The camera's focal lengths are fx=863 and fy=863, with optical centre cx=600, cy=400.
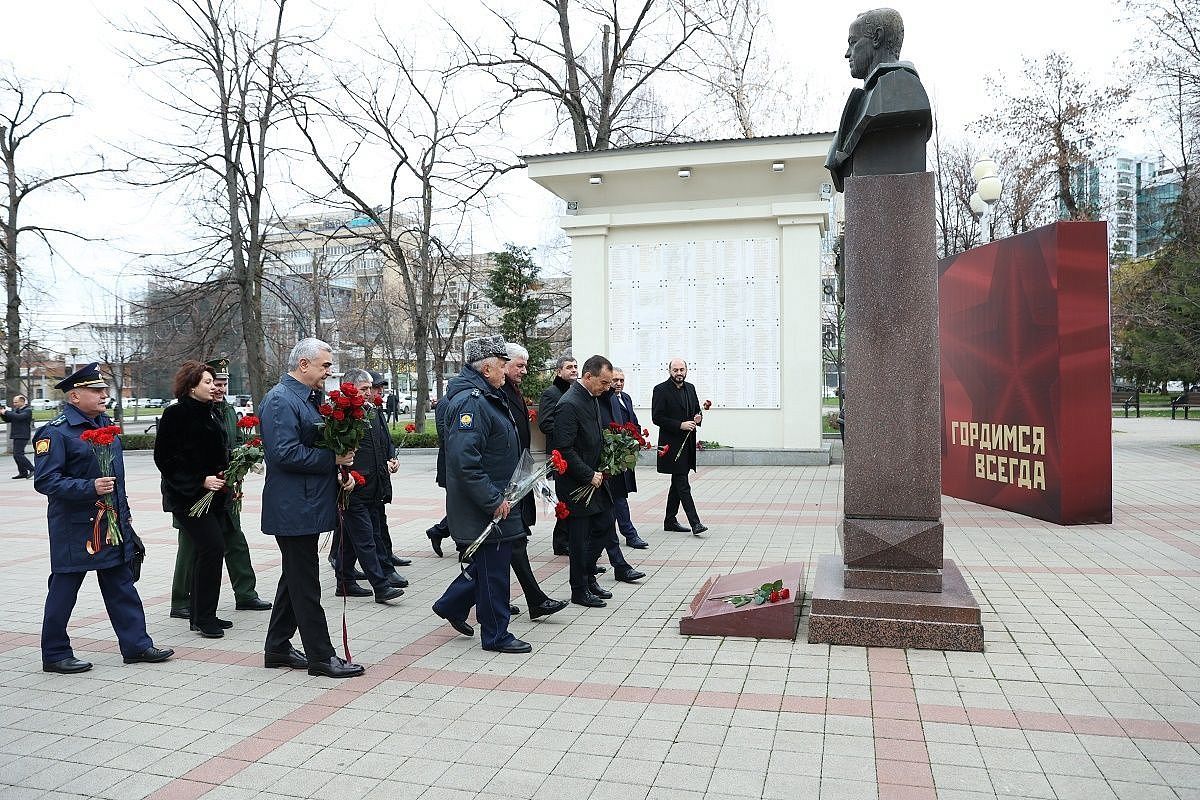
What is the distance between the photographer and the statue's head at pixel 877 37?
598cm

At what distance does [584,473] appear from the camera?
6398 mm

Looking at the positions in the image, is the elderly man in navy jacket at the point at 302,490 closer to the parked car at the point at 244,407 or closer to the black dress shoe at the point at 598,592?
the black dress shoe at the point at 598,592

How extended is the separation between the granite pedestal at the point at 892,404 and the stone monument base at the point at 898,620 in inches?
0.8

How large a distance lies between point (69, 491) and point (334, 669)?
188cm

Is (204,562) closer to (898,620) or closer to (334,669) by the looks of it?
(334,669)

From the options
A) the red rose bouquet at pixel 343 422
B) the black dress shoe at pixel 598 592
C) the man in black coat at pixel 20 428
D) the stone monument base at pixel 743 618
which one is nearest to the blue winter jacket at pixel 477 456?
the red rose bouquet at pixel 343 422

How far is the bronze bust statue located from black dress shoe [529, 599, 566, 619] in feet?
12.2

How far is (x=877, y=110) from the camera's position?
5633 mm

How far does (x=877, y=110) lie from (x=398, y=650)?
4706mm

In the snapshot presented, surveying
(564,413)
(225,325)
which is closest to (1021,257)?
(564,413)

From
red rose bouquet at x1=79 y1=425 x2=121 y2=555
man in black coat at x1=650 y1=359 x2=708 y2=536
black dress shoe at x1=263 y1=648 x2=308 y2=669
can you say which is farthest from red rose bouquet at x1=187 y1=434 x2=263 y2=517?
man in black coat at x1=650 y1=359 x2=708 y2=536

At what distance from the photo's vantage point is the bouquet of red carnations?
6453mm

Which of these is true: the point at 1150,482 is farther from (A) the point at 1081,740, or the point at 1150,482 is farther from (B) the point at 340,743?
(B) the point at 340,743

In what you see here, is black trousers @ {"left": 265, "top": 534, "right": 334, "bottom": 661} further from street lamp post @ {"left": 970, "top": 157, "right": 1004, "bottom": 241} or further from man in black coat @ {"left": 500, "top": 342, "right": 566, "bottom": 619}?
street lamp post @ {"left": 970, "top": 157, "right": 1004, "bottom": 241}
